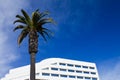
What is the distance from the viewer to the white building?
5901 inches

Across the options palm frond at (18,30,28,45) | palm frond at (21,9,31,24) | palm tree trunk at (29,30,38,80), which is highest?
palm frond at (21,9,31,24)

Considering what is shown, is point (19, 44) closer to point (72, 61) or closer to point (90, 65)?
point (72, 61)

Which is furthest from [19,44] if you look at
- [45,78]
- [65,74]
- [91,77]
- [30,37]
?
[91,77]

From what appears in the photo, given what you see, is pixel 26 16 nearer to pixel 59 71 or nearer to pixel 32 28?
pixel 32 28

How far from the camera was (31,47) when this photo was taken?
3738 centimetres

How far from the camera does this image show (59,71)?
157250 millimetres

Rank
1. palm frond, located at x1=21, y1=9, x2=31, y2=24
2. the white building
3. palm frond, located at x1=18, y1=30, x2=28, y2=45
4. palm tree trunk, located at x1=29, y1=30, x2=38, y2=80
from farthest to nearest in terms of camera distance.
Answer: the white building
palm frond, located at x1=18, y1=30, x2=28, y2=45
palm frond, located at x1=21, y1=9, x2=31, y2=24
palm tree trunk, located at x1=29, y1=30, x2=38, y2=80

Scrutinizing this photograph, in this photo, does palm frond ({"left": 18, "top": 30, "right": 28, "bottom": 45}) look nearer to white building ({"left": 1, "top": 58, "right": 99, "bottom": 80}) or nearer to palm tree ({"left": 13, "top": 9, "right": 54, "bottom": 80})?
palm tree ({"left": 13, "top": 9, "right": 54, "bottom": 80})

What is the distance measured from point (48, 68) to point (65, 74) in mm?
13167

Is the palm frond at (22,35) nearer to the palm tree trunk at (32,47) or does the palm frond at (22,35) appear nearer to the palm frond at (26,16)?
the palm frond at (26,16)

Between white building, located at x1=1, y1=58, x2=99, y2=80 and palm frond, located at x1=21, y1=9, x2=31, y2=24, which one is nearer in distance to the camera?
palm frond, located at x1=21, y1=9, x2=31, y2=24

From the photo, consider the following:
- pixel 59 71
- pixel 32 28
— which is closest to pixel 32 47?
pixel 32 28

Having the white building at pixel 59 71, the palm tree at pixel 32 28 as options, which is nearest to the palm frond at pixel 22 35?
the palm tree at pixel 32 28

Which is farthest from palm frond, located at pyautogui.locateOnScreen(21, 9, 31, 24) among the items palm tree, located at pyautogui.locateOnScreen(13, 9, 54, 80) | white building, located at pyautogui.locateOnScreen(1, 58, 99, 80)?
white building, located at pyautogui.locateOnScreen(1, 58, 99, 80)
